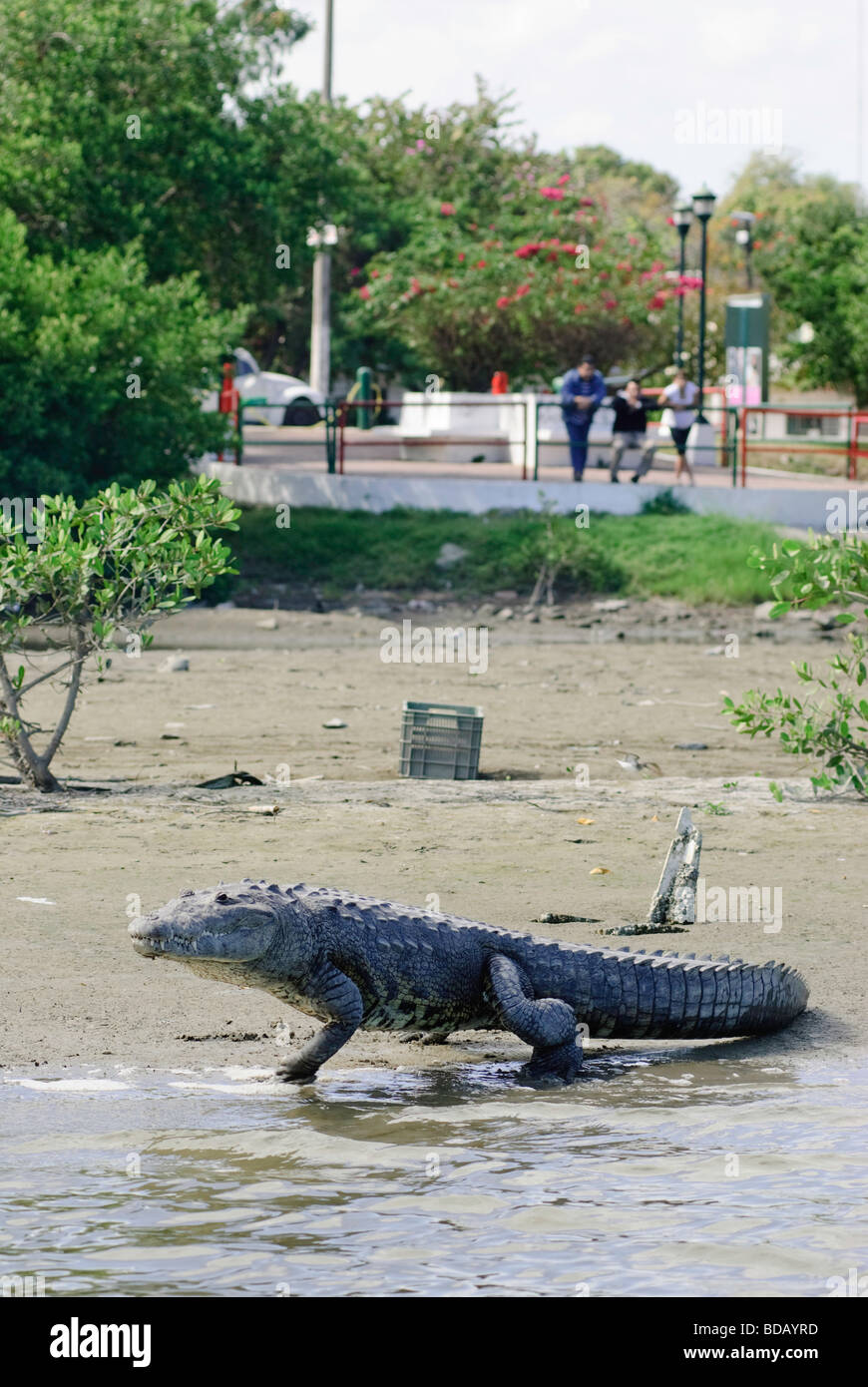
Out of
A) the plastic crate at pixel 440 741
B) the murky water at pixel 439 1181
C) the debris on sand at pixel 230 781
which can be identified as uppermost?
the plastic crate at pixel 440 741

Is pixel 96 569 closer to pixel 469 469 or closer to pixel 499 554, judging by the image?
pixel 499 554

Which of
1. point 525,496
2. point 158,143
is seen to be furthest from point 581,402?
point 158,143

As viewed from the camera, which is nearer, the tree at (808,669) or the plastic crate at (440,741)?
the tree at (808,669)

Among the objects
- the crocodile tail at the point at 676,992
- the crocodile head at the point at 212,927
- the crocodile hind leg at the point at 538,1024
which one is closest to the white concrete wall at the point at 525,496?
the crocodile tail at the point at 676,992

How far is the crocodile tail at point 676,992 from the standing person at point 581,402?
18918 mm

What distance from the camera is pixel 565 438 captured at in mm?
31219

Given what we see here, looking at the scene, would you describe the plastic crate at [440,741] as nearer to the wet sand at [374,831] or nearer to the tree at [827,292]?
the wet sand at [374,831]

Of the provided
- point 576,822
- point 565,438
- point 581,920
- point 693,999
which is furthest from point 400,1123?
point 565,438

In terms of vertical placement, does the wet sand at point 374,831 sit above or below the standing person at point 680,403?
below

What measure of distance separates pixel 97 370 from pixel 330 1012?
54.5ft

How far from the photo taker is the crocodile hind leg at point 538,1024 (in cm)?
729

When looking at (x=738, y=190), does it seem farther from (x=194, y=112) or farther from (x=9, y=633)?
(x=9, y=633)

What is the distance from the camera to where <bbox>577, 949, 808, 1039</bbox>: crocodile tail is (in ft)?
25.0

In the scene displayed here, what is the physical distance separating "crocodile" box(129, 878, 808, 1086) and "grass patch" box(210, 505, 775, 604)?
1618cm
